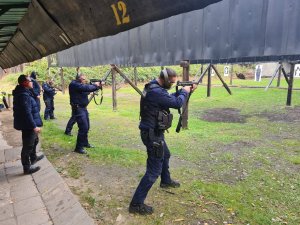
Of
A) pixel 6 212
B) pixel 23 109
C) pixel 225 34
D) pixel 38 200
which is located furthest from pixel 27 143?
pixel 225 34

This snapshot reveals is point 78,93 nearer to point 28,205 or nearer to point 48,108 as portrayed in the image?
point 28,205

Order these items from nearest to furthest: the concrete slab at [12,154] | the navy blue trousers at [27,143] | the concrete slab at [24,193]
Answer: the concrete slab at [24,193] < the navy blue trousers at [27,143] < the concrete slab at [12,154]

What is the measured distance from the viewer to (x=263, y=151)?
7.26 metres

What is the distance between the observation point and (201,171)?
598cm

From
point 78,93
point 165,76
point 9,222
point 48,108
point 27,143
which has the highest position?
point 165,76

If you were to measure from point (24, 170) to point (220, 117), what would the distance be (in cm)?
920

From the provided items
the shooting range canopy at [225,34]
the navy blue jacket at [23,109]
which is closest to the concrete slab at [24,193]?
the navy blue jacket at [23,109]

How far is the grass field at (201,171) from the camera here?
4.27 m

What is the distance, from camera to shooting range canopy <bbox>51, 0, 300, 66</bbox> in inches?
140

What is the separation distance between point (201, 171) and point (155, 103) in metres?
2.67

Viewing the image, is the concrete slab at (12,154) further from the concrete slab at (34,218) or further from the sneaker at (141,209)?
the sneaker at (141,209)

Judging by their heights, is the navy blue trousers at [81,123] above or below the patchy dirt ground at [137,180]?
above

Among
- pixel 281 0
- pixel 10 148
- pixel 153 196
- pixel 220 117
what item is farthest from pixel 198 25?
pixel 220 117

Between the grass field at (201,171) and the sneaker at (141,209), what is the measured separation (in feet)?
0.30
